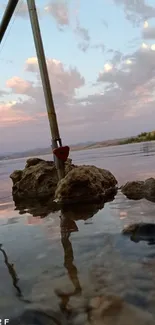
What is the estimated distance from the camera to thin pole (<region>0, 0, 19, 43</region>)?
910 centimetres

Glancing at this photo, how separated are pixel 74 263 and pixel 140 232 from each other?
1514 mm

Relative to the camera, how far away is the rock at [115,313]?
282cm

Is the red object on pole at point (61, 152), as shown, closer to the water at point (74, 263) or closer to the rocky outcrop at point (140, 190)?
the rocky outcrop at point (140, 190)

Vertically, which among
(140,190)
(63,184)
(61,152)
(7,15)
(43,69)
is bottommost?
(140,190)

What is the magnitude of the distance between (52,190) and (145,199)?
4.73 m

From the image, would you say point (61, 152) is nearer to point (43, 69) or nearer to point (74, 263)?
point (43, 69)

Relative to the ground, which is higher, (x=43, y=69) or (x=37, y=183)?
(x=43, y=69)

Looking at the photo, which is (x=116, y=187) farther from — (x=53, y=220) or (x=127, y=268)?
(x=127, y=268)

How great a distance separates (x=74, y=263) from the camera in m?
4.38

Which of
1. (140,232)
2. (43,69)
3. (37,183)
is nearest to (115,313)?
(140,232)

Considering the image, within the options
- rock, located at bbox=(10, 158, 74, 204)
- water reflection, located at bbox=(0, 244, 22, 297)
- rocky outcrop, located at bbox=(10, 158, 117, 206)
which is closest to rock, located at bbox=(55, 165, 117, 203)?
rocky outcrop, located at bbox=(10, 158, 117, 206)

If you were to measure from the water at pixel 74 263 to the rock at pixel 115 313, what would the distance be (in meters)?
0.10

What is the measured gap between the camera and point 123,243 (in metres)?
4.94

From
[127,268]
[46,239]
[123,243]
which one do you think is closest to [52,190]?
[46,239]
